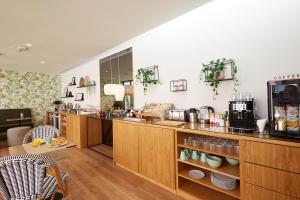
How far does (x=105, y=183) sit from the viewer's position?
261cm

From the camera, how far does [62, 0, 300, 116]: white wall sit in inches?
67.8

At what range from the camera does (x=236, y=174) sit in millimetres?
1756

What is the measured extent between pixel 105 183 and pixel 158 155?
0.96 metres

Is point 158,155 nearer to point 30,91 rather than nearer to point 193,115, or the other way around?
point 193,115

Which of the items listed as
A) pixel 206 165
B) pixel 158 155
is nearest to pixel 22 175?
pixel 158 155

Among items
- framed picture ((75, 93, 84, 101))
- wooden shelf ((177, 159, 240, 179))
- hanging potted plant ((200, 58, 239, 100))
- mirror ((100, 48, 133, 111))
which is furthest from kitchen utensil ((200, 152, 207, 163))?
framed picture ((75, 93, 84, 101))

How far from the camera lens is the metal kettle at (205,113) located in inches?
90.0

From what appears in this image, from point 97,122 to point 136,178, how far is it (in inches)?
96.9

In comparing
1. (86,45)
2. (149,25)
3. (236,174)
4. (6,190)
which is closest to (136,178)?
(236,174)

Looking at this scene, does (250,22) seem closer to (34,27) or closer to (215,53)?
(215,53)

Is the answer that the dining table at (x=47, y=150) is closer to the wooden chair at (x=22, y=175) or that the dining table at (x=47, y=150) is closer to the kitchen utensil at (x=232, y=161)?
the wooden chair at (x=22, y=175)

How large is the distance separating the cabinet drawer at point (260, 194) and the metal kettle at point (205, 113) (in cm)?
90

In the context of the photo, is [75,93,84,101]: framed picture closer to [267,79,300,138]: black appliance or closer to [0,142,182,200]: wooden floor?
[0,142,182,200]: wooden floor

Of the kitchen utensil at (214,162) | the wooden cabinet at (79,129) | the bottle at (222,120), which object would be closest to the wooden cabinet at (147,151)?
the kitchen utensil at (214,162)
